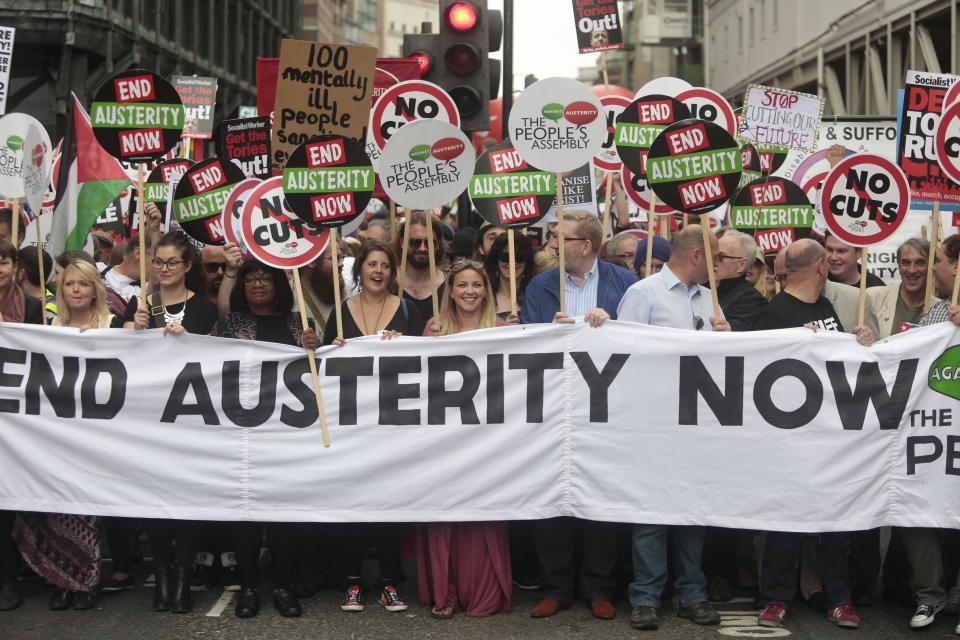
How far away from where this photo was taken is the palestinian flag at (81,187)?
10.0 metres

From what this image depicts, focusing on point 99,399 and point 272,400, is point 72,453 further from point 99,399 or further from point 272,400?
point 272,400

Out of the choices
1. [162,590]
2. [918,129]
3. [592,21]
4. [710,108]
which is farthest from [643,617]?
[592,21]

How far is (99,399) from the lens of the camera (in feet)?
23.2

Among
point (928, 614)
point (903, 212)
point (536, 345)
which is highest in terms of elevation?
point (903, 212)

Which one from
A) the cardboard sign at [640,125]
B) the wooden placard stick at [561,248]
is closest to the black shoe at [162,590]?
the wooden placard stick at [561,248]

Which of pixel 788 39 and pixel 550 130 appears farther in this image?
pixel 788 39

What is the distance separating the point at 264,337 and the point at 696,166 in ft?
8.07

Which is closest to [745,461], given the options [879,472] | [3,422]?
[879,472]

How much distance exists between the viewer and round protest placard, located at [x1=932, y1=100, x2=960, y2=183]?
7055 millimetres

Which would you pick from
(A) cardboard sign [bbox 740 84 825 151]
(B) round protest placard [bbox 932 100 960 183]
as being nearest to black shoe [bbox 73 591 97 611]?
(B) round protest placard [bbox 932 100 960 183]

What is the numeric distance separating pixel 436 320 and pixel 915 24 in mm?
18833

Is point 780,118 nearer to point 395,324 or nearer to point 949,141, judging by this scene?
point 949,141

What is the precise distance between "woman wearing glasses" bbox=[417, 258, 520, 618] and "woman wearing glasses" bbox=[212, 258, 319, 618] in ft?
2.27

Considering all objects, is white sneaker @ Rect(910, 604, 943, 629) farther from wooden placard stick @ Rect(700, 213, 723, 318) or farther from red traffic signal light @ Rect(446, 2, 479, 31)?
red traffic signal light @ Rect(446, 2, 479, 31)
